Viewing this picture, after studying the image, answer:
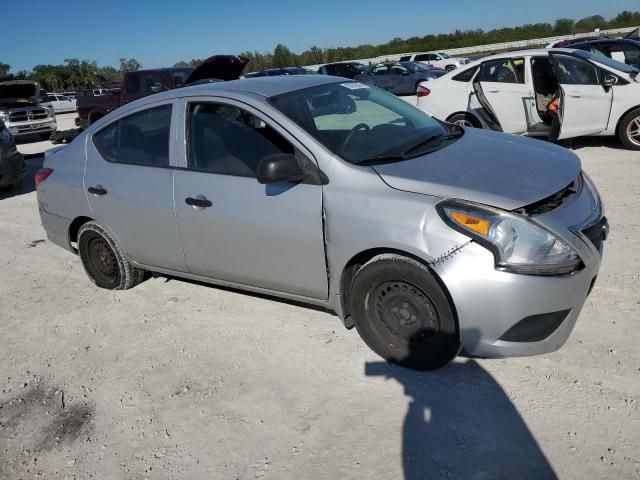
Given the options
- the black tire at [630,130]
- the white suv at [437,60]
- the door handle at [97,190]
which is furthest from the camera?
the white suv at [437,60]

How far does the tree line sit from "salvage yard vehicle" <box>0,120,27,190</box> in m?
48.2

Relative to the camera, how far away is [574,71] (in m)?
7.89

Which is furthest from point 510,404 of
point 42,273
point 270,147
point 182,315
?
point 42,273

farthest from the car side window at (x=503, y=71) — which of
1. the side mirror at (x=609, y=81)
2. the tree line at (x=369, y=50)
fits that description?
the tree line at (x=369, y=50)

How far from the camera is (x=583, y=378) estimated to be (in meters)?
2.92

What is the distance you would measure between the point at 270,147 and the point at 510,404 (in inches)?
79.9

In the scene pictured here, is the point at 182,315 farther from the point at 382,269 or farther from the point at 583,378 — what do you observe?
the point at 583,378

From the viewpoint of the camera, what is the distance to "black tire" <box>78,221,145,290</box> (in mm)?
4508

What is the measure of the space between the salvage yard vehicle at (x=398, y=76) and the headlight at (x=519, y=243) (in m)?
18.9

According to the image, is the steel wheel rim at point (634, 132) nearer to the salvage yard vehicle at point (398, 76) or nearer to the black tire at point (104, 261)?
the black tire at point (104, 261)

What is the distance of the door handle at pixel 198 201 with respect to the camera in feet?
11.9

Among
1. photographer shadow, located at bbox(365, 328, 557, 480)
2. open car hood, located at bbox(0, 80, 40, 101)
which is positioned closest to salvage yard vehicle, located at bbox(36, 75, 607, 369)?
photographer shadow, located at bbox(365, 328, 557, 480)

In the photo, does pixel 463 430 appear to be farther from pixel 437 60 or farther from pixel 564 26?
pixel 564 26

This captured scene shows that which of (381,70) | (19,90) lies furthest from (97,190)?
(381,70)
